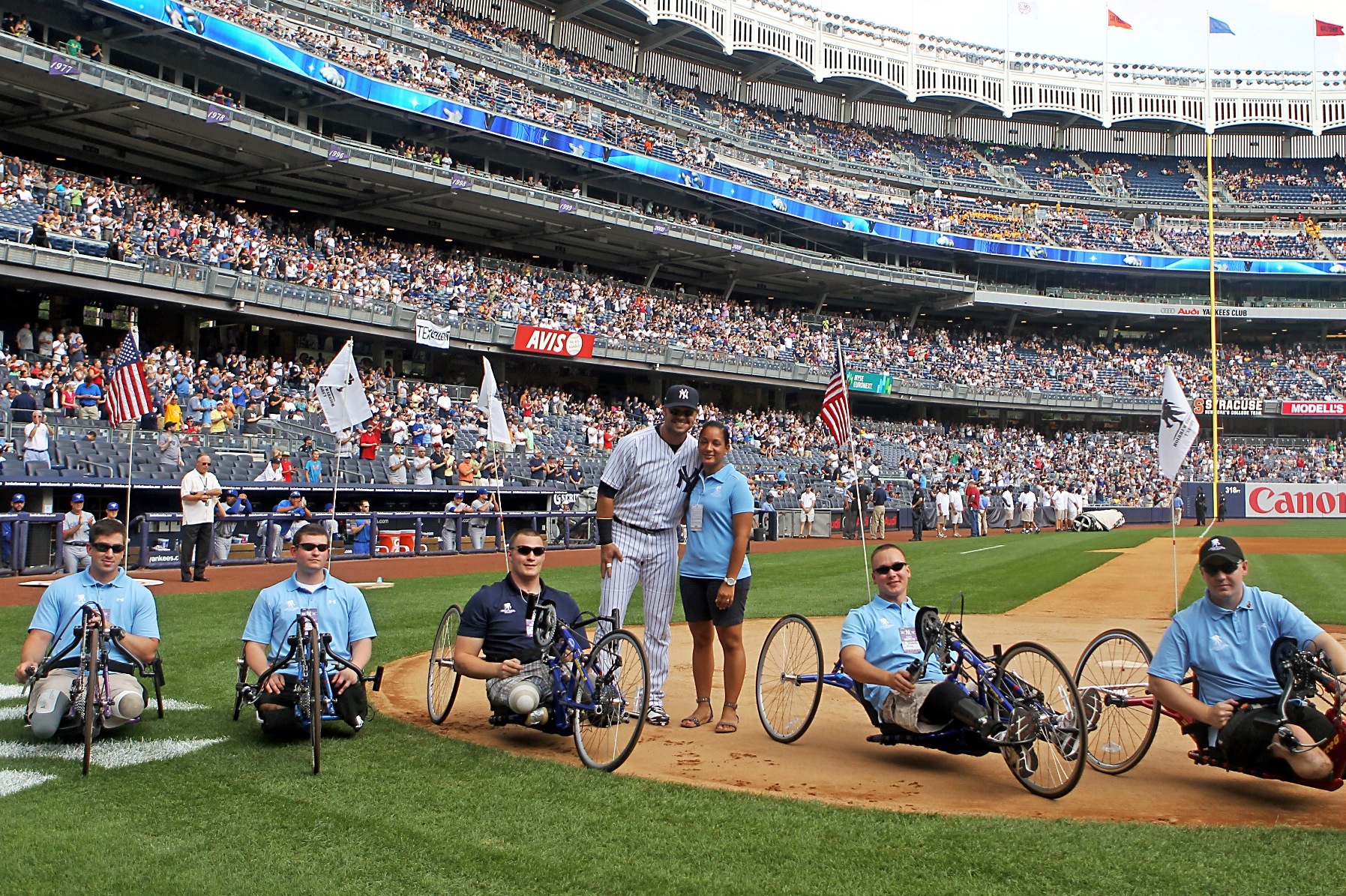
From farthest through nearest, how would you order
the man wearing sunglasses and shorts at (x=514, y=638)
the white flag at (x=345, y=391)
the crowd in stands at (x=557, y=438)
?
the crowd in stands at (x=557, y=438), the white flag at (x=345, y=391), the man wearing sunglasses and shorts at (x=514, y=638)

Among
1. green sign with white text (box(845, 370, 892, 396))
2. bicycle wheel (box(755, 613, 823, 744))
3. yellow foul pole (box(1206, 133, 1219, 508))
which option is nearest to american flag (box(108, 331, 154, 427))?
bicycle wheel (box(755, 613, 823, 744))

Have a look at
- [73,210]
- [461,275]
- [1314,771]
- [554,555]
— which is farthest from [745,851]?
[461,275]

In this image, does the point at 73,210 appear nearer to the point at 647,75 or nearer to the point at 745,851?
the point at 745,851

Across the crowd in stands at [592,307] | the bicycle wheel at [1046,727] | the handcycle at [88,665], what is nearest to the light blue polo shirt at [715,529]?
the bicycle wheel at [1046,727]

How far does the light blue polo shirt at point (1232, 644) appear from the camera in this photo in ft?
18.3

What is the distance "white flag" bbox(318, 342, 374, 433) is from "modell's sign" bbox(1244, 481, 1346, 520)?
46.3 meters

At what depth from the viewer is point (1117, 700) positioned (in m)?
6.16

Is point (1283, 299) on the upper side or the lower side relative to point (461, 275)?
upper

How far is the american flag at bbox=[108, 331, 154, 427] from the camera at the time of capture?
17.3 metres

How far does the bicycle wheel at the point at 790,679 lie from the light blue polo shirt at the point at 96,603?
4024 mm

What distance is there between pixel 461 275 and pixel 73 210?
48.4ft

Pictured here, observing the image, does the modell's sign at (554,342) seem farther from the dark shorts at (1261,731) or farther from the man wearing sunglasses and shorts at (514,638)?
the dark shorts at (1261,731)

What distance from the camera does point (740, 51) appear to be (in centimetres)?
5769

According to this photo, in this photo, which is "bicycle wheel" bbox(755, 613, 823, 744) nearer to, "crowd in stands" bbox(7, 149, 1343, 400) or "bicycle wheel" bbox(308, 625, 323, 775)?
"bicycle wheel" bbox(308, 625, 323, 775)
